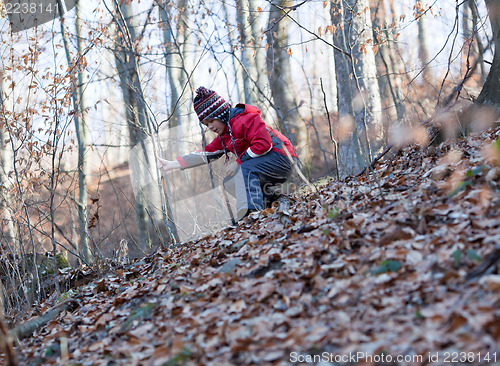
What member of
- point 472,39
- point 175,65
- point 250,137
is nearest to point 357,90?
point 472,39

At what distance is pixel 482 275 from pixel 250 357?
1.25 m

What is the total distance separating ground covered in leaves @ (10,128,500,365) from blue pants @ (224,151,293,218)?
74 cm

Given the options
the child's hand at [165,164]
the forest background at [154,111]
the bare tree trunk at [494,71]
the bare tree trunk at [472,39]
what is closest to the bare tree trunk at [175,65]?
the forest background at [154,111]

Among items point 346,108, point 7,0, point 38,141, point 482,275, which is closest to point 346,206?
point 482,275

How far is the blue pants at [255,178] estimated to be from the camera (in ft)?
16.0

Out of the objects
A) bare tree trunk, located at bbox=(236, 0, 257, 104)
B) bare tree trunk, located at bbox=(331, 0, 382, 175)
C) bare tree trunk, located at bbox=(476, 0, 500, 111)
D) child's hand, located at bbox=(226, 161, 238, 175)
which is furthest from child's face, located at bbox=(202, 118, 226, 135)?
bare tree trunk, located at bbox=(236, 0, 257, 104)

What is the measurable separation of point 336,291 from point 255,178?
2550 millimetres

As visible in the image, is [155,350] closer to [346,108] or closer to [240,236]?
[240,236]

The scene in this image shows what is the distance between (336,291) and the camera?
2.45 metres

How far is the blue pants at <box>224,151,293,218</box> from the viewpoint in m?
4.87

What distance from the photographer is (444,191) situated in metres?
3.22

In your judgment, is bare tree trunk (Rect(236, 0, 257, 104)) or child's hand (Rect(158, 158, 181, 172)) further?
bare tree trunk (Rect(236, 0, 257, 104))

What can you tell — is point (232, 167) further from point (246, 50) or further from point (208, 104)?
point (246, 50)

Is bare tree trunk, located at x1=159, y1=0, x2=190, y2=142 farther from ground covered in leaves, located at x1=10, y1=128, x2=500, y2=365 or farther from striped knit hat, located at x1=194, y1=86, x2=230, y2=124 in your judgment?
ground covered in leaves, located at x1=10, y1=128, x2=500, y2=365
